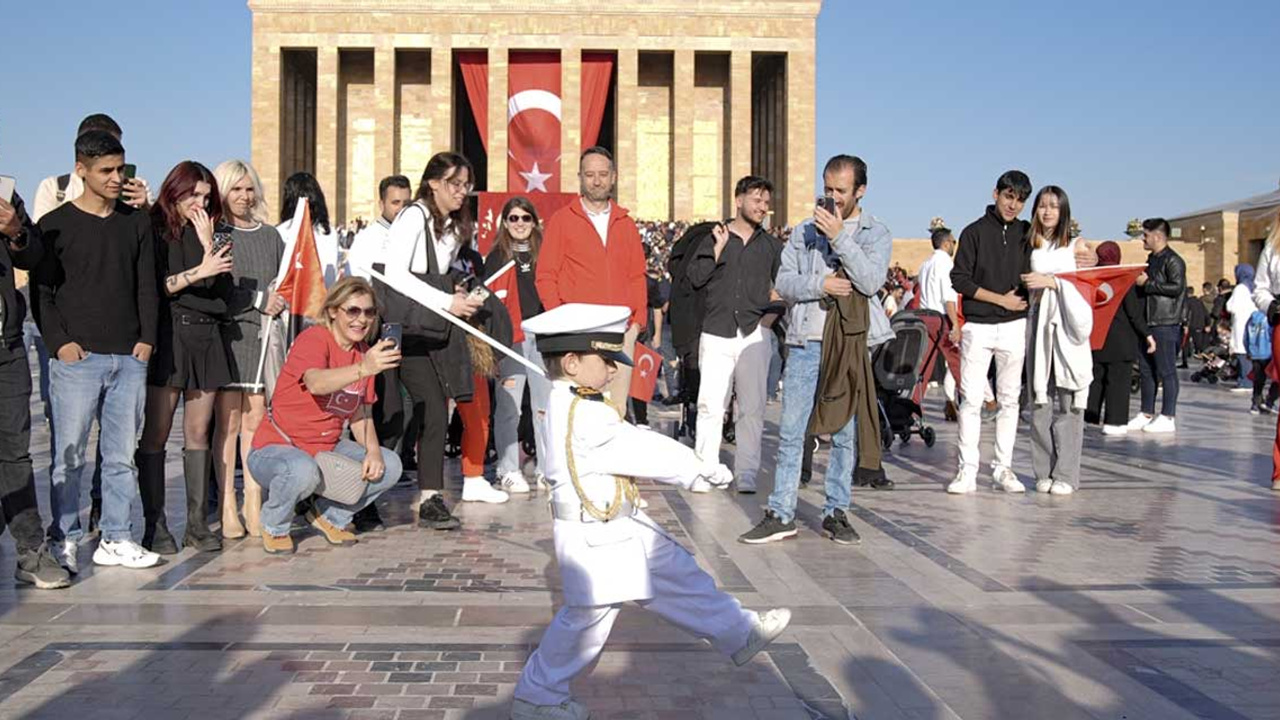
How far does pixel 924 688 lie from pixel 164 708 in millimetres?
2508

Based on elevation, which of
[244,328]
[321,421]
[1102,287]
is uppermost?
[1102,287]

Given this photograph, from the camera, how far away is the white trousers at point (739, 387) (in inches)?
326

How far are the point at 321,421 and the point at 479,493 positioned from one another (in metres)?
1.79

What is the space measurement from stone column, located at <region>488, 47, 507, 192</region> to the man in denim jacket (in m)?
32.9

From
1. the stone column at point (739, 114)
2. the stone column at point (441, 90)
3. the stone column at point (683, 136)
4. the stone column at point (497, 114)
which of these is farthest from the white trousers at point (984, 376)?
the stone column at point (683, 136)

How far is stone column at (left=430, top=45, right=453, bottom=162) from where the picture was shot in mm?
39031

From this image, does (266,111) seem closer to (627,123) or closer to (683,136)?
(627,123)

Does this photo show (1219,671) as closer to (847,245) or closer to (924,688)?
(924,688)

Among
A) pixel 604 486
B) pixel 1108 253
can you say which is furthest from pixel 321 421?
pixel 1108 253

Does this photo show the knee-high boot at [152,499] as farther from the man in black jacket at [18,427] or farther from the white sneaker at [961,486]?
the white sneaker at [961,486]

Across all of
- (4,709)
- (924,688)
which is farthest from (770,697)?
(4,709)

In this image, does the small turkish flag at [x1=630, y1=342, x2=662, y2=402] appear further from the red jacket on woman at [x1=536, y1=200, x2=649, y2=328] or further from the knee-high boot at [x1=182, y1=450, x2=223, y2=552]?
the knee-high boot at [x1=182, y1=450, x2=223, y2=552]

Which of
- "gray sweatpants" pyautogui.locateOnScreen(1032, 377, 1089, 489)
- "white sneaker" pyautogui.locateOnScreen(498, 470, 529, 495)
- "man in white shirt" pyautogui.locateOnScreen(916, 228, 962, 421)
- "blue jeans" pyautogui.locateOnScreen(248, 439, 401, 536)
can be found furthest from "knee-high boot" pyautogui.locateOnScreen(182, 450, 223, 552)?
"man in white shirt" pyautogui.locateOnScreen(916, 228, 962, 421)

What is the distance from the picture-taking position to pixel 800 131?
39438mm
